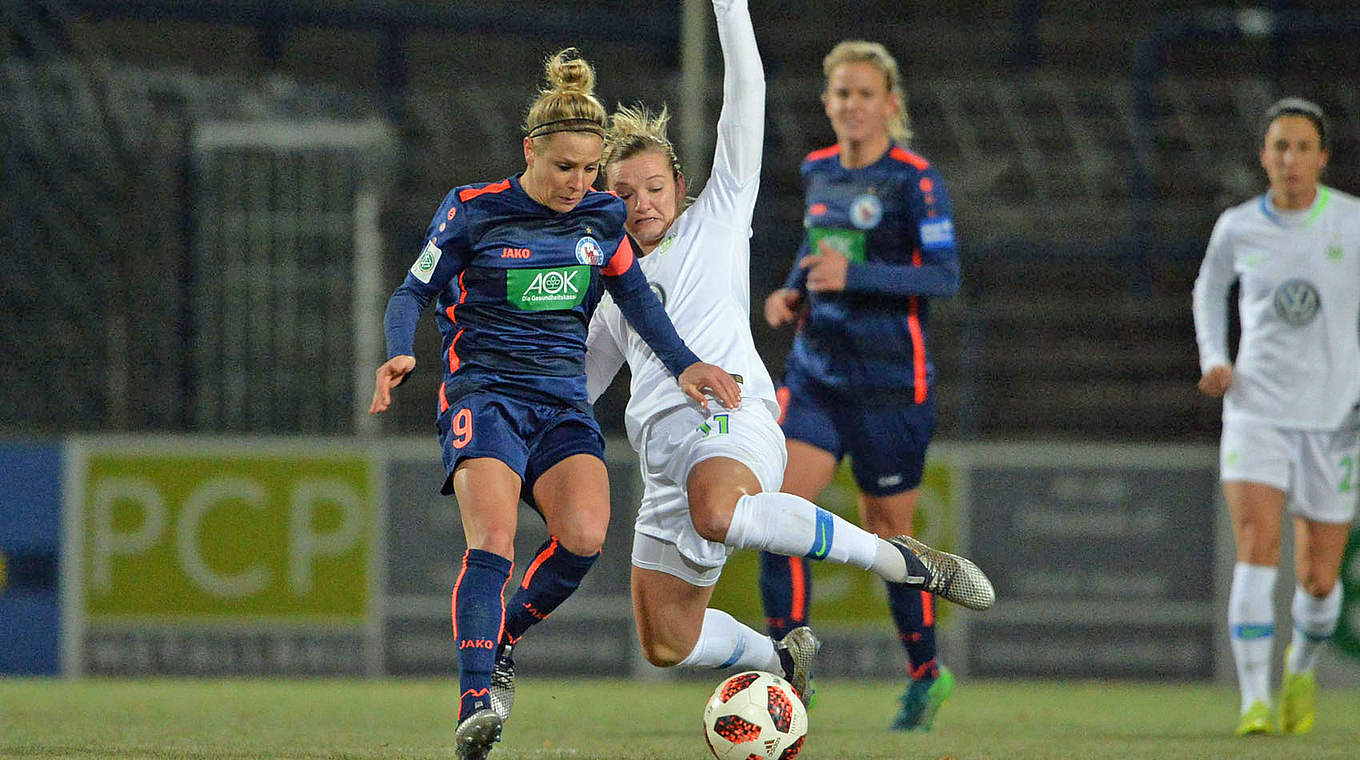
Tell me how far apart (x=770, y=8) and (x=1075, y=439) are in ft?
13.6

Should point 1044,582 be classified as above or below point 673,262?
below

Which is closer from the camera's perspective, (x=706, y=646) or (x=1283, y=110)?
(x=706, y=646)

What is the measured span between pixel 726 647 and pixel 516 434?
1051 mm

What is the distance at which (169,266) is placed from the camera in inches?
356

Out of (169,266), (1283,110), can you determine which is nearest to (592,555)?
(1283,110)

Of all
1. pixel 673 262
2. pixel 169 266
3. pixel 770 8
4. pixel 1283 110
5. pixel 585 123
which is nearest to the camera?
pixel 585 123

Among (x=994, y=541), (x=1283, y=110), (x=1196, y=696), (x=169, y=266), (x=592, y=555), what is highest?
(x=1283, y=110)

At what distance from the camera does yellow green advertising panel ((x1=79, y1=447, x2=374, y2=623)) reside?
8234 mm

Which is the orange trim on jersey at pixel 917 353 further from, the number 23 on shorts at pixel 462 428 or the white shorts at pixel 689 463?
the number 23 on shorts at pixel 462 428

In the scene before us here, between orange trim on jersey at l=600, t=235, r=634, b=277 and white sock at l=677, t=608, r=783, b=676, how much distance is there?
42.9 inches

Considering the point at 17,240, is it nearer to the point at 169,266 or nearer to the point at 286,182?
the point at 169,266

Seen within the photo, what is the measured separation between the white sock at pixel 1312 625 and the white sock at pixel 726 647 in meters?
2.15

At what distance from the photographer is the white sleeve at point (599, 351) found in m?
5.15

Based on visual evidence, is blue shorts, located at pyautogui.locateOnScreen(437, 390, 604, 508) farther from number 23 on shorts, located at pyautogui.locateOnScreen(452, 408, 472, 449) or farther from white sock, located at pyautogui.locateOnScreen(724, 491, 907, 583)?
white sock, located at pyautogui.locateOnScreen(724, 491, 907, 583)
